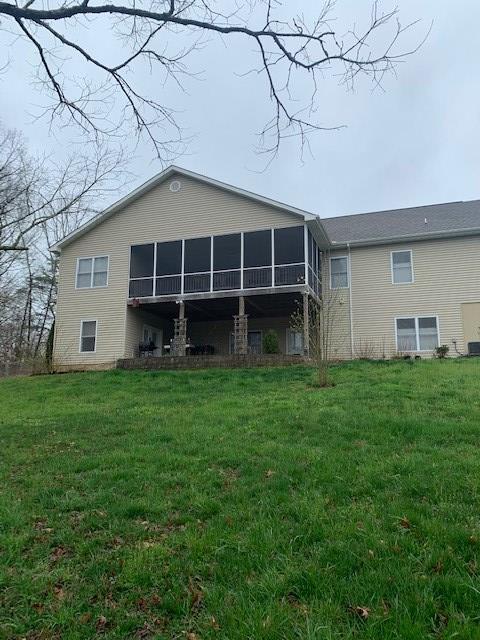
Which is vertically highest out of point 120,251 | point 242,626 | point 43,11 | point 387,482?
point 120,251

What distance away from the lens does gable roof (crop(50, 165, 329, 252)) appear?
18875mm

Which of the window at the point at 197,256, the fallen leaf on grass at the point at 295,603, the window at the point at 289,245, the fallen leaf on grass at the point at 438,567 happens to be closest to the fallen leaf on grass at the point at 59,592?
the fallen leaf on grass at the point at 295,603

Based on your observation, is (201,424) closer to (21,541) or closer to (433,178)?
(21,541)

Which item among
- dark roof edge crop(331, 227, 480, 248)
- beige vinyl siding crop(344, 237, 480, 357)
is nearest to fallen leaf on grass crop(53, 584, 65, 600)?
beige vinyl siding crop(344, 237, 480, 357)

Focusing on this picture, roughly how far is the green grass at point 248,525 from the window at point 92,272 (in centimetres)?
1363

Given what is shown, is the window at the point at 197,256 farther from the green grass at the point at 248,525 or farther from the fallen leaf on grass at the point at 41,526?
the fallen leaf on grass at the point at 41,526

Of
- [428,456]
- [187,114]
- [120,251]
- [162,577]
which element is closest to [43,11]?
[187,114]

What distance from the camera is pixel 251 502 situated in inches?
182

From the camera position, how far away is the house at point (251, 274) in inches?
749

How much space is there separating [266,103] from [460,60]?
2250 millimetres

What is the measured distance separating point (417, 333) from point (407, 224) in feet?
16.5

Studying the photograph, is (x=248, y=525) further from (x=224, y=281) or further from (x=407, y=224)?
(x=407, y=224)

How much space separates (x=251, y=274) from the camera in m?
19.4

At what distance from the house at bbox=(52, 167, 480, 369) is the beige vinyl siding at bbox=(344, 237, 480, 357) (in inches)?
1.6
